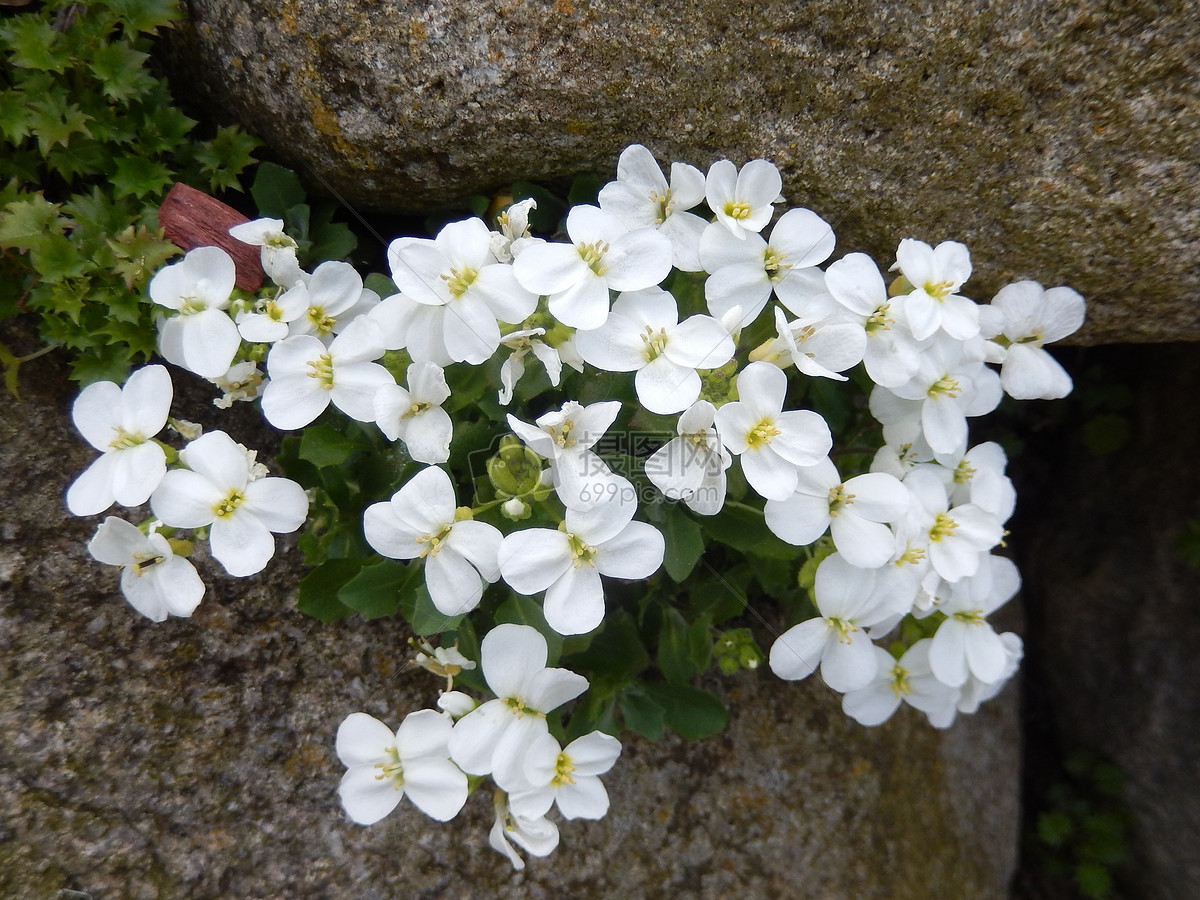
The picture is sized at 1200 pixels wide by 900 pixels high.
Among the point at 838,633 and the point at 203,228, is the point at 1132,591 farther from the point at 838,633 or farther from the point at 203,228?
the point at 203,228

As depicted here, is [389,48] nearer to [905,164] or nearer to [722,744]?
[905,164]

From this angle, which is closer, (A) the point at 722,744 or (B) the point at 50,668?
(B) the point at 50,668

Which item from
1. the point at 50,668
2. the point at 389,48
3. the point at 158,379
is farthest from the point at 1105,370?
the point at 50,668

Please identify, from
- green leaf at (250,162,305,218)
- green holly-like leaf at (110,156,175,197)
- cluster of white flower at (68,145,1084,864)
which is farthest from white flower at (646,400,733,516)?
green holly-like leaf at (110,156,175,197)

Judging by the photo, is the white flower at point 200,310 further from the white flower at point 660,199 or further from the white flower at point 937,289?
the white flower at point 937,289

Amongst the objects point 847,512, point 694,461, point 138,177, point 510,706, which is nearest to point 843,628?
point 847,512

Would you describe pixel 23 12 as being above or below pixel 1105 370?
below
